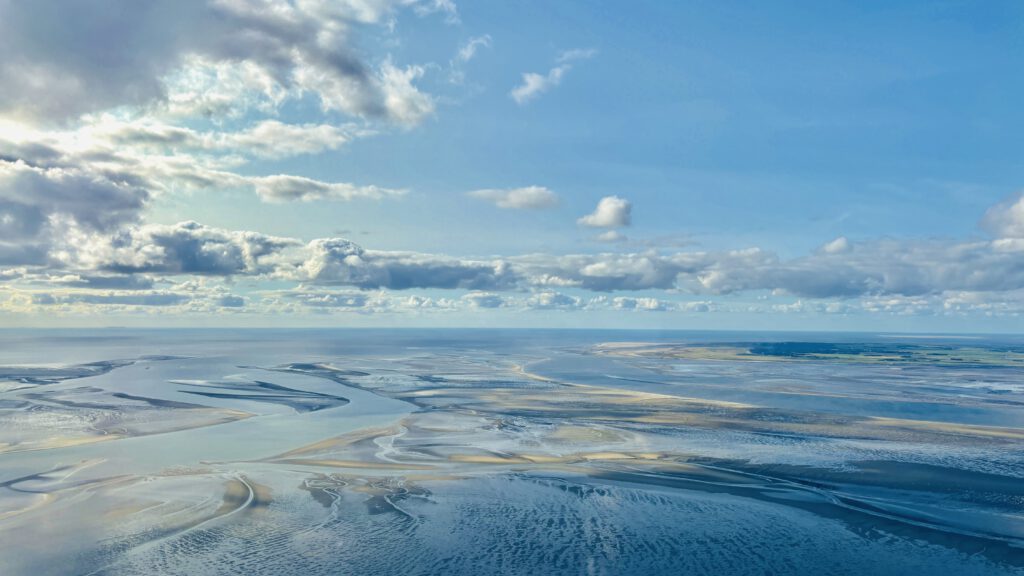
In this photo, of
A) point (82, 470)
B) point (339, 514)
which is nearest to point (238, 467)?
point (82, 470)

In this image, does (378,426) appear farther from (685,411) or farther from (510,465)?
(685,411)

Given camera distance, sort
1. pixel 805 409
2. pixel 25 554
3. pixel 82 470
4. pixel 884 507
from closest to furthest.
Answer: pixel 25 554 → pixel 884 507 → pixel 82 470 → pixel 805 409

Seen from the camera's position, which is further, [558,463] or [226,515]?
[558,463]

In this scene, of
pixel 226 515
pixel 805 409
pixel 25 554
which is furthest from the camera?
pixel 805 409

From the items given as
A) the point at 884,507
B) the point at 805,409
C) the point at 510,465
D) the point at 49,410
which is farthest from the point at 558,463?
the point at 49,410

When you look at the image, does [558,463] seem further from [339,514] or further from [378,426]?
[378,426]

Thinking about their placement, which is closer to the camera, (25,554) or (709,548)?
(25,554)
